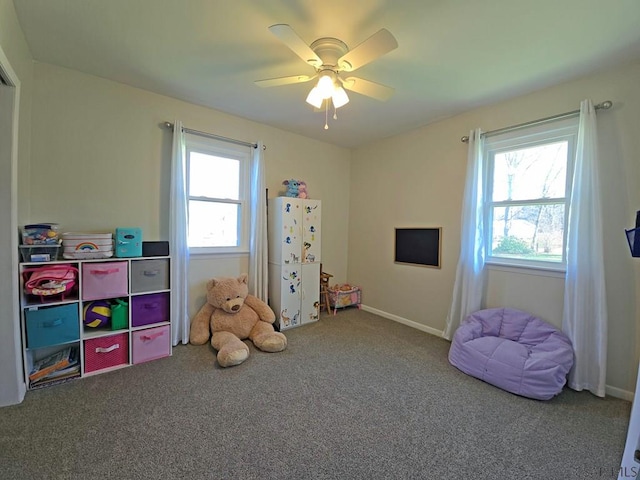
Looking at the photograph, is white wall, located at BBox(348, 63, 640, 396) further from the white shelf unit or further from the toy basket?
the white shelf unit

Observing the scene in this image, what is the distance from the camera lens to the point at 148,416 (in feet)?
6.11

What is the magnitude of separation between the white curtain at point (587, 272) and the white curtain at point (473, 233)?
0.73 metres

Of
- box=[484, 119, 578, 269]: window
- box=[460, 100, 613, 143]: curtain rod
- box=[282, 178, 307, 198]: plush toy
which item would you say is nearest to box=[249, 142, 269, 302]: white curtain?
box=[282, 178, 307, 198]: plush toy

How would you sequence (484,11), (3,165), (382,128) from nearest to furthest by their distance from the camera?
(484,11), (3,165), (382,128)

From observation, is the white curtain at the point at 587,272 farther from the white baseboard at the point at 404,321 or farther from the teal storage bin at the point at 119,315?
the teal storage bin at the point at 119,315

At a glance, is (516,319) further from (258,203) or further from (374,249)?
(258,203)

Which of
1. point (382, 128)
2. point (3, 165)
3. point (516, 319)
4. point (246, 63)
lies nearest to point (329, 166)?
point (382, 128)

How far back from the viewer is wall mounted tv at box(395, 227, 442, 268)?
3471mm

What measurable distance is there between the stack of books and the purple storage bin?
0.48 meters

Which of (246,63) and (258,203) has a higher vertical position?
(246,63)

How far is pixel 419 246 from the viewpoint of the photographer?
3648 mm

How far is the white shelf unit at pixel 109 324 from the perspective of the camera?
6.91 feet

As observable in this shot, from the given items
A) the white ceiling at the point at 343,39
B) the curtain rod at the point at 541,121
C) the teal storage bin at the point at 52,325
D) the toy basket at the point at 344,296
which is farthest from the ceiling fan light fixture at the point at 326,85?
the toy basket at the point at 344,296

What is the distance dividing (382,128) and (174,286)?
10.3 feet
